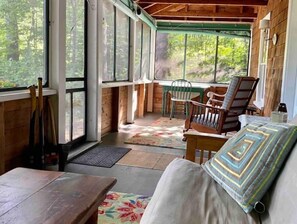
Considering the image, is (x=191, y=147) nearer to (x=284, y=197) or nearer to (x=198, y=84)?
(x=284, y=197)

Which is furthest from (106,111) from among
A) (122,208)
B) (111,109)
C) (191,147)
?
(191,147)

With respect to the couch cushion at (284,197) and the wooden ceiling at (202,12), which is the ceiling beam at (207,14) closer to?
the wooden ceiling at (202,12)

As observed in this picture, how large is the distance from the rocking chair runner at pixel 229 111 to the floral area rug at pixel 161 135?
59 cm

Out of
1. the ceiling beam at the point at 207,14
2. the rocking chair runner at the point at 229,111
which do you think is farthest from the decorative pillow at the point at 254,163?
the ceiling beam at the point at 207,14

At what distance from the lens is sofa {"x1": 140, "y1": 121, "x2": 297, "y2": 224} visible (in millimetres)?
1196

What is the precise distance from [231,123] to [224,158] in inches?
94.6

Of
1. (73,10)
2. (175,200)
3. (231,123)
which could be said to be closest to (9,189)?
(175,200)

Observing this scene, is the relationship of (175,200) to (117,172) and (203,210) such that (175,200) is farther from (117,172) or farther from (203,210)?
(117,172)

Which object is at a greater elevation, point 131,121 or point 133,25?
point 133,25

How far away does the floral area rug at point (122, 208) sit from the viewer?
220cm

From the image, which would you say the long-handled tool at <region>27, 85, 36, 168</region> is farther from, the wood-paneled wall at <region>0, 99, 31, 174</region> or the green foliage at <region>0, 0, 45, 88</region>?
the green foliage at <region>0, 0, 45, 88</region>

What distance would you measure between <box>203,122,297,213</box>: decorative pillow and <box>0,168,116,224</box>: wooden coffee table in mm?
627

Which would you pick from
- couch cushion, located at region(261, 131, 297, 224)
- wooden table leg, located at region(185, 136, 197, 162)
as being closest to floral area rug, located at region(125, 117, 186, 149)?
wooden table leg, located at region(185, 136, 197, 162)

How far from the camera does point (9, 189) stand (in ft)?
4.75
